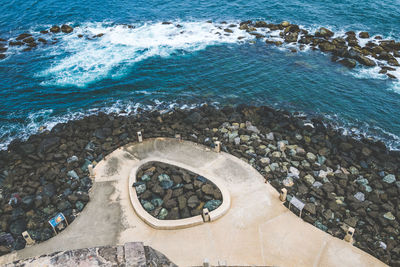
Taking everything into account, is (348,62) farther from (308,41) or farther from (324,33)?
(324,33)

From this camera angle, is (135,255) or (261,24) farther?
(261,24)

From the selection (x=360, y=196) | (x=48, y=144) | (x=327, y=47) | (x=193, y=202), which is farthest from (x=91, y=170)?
(x=327, y=47)

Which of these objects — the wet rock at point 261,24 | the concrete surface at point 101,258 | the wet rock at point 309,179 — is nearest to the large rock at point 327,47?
the wet rock at point 261,24

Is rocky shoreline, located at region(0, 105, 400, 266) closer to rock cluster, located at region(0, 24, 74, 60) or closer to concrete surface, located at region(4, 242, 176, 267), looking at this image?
concrete surface, located at region(4, 242, 176, 267)

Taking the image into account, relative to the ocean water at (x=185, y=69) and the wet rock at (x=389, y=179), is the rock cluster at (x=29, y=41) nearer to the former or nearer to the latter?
the ocean water at (x=185, y=69)

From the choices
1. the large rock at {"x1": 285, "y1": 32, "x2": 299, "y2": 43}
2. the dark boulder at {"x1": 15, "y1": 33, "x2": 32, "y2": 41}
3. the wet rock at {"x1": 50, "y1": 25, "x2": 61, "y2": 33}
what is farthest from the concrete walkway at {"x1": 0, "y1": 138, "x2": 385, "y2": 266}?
the wet rock at {"x1": 50, "y1": 25, "x2": 61, "y2": 33}

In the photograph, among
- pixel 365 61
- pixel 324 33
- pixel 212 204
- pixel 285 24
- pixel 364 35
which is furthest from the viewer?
pixel 285 24
